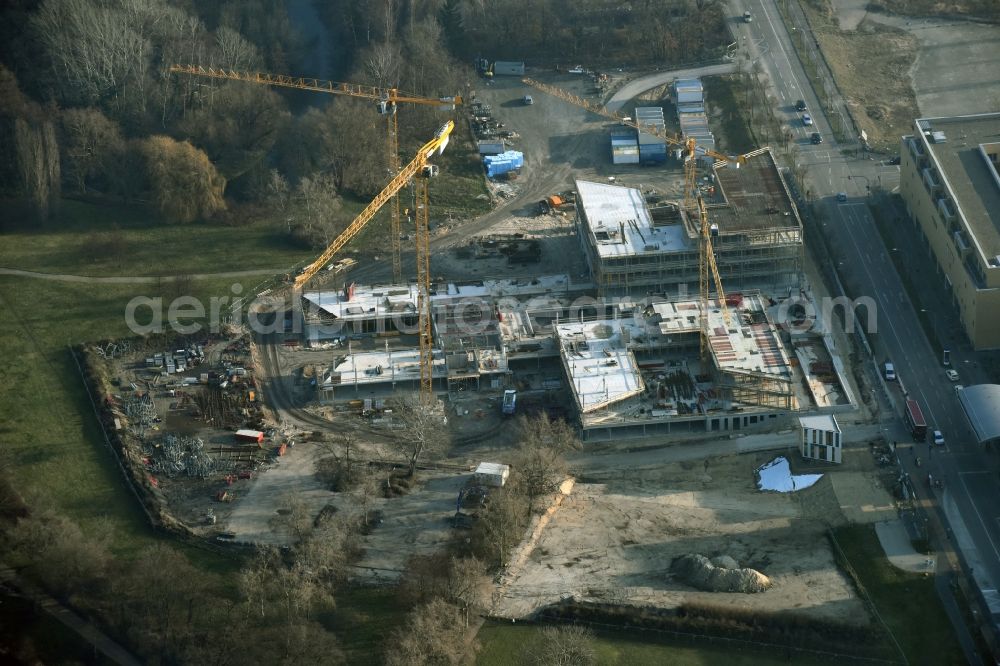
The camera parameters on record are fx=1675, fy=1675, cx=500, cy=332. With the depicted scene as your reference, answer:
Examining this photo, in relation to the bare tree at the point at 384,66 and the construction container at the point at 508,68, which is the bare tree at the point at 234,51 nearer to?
the bare tree at the point at 384,66

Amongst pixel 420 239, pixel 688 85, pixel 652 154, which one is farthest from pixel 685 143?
pixel 420 239

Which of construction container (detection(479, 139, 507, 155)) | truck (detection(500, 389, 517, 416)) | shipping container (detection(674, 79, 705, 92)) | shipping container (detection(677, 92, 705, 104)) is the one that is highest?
shipping container (detection(674, 79, 705, 92))

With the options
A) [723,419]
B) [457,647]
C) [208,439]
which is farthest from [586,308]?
[457,647]

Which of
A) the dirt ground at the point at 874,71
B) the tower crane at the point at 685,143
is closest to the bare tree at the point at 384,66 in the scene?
the tower crane at the point at 685,143

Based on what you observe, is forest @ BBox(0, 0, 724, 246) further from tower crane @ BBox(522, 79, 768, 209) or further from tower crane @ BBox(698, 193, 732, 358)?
tower crane @ BBox(698, 193, 732, 358)

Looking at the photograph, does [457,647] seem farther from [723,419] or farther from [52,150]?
[52,150]

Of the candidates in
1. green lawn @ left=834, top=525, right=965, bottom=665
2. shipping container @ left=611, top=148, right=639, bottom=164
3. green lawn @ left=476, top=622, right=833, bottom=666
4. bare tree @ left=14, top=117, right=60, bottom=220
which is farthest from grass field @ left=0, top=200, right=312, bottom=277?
green lawn @ left=834, top=525, right=965, bottom=665

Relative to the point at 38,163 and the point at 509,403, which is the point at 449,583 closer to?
the point at 509,403
